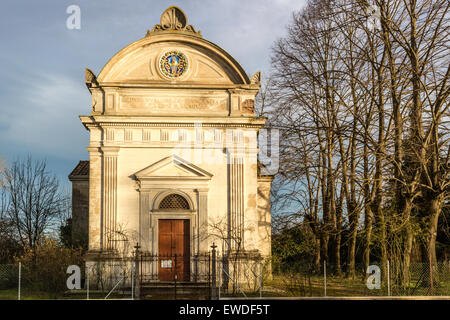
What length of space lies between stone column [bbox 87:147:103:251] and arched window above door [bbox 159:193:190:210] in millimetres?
2597

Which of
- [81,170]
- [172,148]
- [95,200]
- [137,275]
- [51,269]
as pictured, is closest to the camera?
[137,275]

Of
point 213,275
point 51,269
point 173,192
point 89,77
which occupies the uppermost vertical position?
point 89,77

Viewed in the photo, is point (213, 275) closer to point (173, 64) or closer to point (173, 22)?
point (173, 64)

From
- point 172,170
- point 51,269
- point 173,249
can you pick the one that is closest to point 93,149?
point 172,170

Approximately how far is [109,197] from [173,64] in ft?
20.6

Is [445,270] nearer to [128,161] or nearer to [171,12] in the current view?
[128,161]

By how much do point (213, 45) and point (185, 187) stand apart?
6219 mm

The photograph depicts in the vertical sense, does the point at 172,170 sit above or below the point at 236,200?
above

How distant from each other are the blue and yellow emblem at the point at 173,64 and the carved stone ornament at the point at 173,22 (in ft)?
3.51

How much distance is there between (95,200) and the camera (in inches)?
830

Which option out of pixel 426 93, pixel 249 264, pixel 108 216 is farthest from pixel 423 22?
pixel 108 216

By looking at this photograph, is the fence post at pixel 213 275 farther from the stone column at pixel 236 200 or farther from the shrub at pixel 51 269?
the shrub at pixel 51 269

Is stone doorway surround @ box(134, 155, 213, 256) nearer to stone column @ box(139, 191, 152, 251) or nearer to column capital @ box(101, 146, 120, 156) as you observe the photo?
stone column @ box(139, 191, 152, 251)

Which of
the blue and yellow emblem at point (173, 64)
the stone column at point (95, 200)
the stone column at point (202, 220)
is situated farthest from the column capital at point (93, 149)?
the stone column at point (202, 220)
